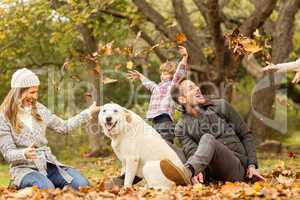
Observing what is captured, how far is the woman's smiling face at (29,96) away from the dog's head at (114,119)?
790mm

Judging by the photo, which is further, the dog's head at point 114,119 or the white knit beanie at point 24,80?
the dog's head at point 114,119

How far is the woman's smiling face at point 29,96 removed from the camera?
7.39 meters

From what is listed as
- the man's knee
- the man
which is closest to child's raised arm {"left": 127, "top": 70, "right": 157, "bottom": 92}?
the man

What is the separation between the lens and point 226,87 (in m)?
16.0

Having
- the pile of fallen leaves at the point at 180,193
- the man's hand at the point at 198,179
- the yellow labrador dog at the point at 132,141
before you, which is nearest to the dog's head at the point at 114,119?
the yellow labrador dog at the point at 132,141

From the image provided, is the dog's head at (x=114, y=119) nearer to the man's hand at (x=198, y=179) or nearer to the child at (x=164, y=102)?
the man's hand at (x=198, y=179)

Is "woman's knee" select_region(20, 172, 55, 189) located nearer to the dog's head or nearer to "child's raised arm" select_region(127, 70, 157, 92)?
the dog's head

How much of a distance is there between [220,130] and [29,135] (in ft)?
6.86

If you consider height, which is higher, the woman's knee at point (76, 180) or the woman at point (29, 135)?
the woman at point (29, 135)

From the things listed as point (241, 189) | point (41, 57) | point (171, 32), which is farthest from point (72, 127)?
point (41, 57)

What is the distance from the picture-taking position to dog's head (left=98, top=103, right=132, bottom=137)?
7.52 meters

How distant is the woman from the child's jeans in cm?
246

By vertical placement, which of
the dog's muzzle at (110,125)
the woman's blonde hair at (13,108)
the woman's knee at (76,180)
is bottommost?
the woman's knee at (76,180)

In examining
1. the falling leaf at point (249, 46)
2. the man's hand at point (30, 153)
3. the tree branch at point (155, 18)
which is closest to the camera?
the man's hand at point (30, 153)
